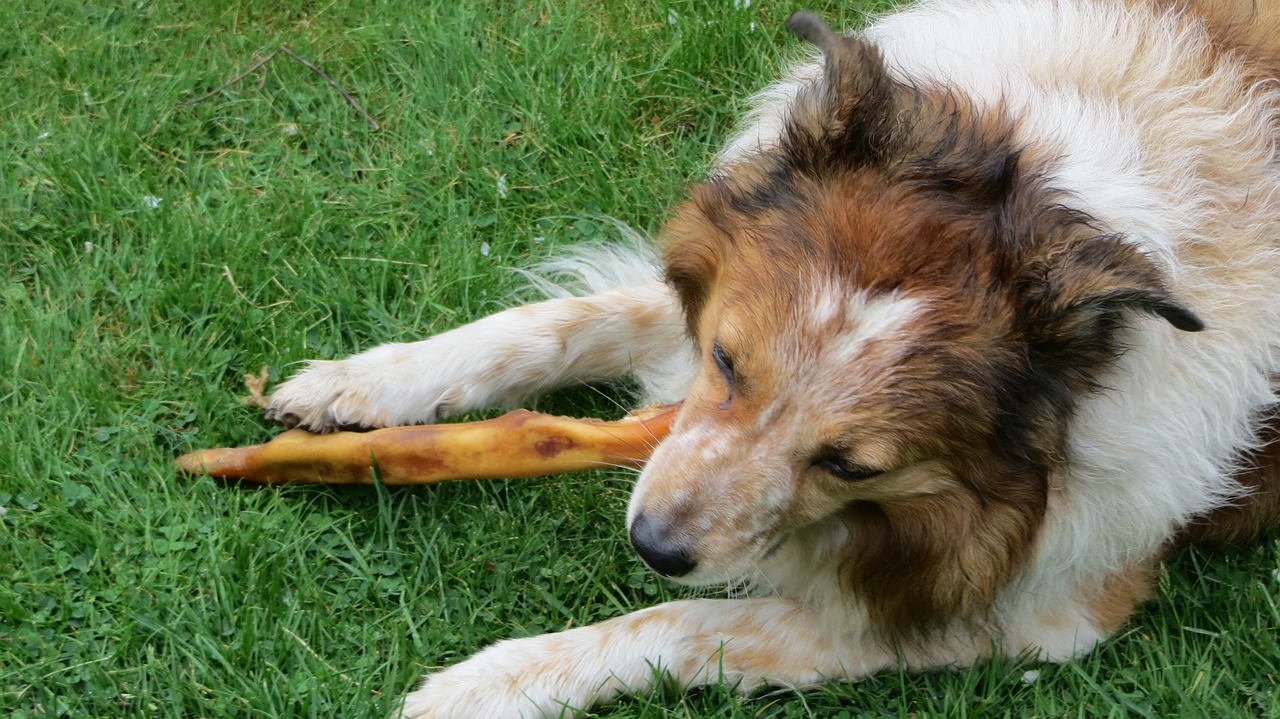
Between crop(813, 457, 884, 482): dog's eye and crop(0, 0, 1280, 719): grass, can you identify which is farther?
crop(0, 0, 1280, 719): grass

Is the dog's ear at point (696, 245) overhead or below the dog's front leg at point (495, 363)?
overhead

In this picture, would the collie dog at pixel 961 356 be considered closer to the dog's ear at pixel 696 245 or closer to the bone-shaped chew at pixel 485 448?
the dog's ear at pixel 696 245

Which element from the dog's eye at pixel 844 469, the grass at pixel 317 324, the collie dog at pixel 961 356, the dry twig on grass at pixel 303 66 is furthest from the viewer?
the dry twig on grass at pixel 303 66

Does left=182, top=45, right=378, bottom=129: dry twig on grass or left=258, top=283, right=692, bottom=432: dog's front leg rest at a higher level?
left=182, top=45, right=378, bottom=129: dry twig on grass

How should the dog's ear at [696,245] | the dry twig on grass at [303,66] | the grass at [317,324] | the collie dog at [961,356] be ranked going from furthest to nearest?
the dry twig on grass at [303,66] → the grass at [317,324] → the dog's ear at [696,245] → the collie dog at [961,356]

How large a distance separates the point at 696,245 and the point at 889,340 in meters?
0.67

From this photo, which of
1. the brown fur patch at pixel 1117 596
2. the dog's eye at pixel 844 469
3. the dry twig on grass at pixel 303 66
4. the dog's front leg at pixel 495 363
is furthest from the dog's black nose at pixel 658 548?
the dry twig on grass at pixel 303 66

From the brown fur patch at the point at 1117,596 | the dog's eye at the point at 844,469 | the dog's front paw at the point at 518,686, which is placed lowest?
→ the dog's front paw at the point at 518,686

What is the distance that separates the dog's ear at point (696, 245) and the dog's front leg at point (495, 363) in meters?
0.44

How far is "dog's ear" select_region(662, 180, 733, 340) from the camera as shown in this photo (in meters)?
2.67

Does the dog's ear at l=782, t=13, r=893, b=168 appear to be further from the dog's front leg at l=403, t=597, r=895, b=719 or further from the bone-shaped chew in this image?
the dog's front leg at l=403, t=597, r=895, b=719

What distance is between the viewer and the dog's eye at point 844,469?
7.79ft

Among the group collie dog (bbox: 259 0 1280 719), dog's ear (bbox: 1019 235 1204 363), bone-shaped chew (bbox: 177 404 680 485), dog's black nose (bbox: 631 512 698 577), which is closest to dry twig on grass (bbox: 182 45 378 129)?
bone-shaped chew (bbox: 177 404 680 485)

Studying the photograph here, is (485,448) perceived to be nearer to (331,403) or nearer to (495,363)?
(495,363)
